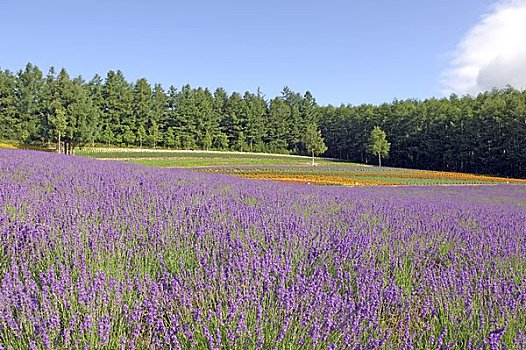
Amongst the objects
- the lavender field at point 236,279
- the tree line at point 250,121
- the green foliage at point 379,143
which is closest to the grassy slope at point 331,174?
the tree line at point 250,121

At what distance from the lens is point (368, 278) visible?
91.7 inches

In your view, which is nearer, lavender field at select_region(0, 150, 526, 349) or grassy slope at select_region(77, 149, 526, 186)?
lavender field at select_region(0, 150, 526, 349)

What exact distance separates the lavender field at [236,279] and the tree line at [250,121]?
32.8 metres

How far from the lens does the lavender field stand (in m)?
1.66

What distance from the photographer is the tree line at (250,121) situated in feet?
121

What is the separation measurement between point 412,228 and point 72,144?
118 feet

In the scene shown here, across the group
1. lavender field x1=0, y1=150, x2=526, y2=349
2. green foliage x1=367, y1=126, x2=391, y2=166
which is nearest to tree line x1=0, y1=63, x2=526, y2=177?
green foliage x1=367, y1=126, x2=391, y2=166

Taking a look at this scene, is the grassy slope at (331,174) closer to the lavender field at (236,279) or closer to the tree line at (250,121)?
the tree line at (250,121)

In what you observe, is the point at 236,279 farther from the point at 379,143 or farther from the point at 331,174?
the point at 379,143

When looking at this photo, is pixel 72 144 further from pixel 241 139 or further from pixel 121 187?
pixel 121 187

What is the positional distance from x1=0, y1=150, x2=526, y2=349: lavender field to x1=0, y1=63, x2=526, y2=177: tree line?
3279 centimetres

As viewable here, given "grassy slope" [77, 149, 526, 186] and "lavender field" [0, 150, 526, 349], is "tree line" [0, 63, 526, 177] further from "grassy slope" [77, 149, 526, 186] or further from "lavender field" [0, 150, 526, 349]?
"lavender field" [0, 150, 526, 349]

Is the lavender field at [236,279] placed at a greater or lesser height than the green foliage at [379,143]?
lesser

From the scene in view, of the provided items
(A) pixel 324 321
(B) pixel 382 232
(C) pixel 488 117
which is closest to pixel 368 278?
(A) pixel 324 321
